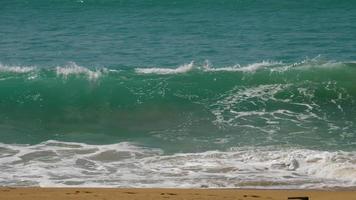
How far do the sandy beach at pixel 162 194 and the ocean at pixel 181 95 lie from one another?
3.29 ft

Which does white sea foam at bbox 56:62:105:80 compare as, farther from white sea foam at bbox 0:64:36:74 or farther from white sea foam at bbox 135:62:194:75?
white sea foam at bbox 135:62:194:75

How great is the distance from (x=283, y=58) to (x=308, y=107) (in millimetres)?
4561

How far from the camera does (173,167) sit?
639 inches

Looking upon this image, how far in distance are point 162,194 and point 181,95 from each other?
10.1 metres

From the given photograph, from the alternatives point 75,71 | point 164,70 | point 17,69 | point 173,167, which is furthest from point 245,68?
point 173,167

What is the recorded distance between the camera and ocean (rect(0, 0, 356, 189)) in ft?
52.7

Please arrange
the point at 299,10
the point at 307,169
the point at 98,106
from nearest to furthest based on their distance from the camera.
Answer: the point at 307,169, the point at 98,106, the point at 299,10

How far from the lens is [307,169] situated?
624 inches

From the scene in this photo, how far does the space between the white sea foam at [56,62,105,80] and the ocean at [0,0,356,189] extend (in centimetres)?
6

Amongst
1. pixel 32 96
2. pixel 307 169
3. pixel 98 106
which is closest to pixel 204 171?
pixel 307 169

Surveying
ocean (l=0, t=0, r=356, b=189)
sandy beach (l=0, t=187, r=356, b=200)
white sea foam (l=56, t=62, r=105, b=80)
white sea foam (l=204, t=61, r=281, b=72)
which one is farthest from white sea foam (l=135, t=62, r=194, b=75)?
sandy beach (l=0, t=187, r=356, b=200)

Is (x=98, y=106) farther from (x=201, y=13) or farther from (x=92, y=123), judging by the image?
(x=201, y=13)

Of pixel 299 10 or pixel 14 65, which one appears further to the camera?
pixel 299 10

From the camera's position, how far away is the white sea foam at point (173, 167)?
1509 cm
